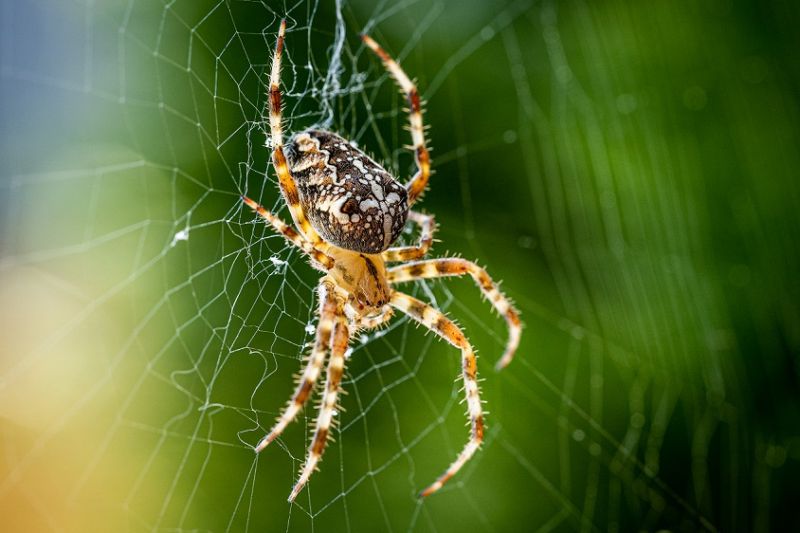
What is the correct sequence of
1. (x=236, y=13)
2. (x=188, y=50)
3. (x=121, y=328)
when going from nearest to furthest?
(x=236, y=13) → (x=188, y=50) → (x=121, y=328)

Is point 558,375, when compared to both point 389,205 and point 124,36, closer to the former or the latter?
point 389,205

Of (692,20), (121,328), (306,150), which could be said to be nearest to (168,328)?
(121,328)

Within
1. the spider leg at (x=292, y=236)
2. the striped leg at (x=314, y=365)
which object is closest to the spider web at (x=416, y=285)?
the spider leg at (x=292, y=236)

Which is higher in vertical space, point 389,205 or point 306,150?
point 306,150

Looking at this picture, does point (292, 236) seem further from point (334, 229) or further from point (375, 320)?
point (375, 320)

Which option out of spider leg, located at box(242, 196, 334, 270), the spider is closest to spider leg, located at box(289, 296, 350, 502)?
the spider

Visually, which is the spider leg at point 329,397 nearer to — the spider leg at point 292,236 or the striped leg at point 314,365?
the striped leg at point 314,365

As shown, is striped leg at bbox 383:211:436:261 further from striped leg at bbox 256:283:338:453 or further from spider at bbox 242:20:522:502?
striped leg at bbox 256:283:338:453

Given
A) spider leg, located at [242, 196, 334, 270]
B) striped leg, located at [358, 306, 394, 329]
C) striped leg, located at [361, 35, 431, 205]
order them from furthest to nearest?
striped leg, located at [361, 35, 431, 205]
striped leg, located at [358, 306, 394, 329]
spider leg, located at [242, 196, 334, 270]
